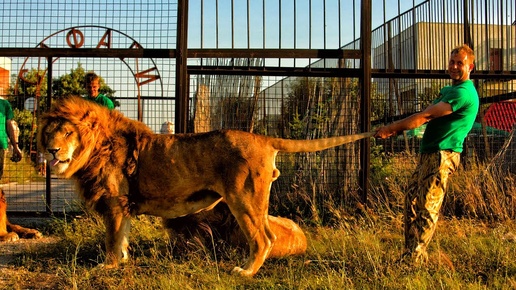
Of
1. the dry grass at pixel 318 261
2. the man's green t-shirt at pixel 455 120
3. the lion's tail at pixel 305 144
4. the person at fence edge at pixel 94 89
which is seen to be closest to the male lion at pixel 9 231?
the dry grass at pixel 318 261

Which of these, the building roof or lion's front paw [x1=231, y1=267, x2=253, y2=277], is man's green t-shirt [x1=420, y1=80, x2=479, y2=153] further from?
the building roof

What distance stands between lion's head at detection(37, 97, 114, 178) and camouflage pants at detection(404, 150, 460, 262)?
3.41 meters

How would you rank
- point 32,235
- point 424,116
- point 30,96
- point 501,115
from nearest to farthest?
1. point 424,116
2. point 32,235
3. point 30,96
4. point 501,115

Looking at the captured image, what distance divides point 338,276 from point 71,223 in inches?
166

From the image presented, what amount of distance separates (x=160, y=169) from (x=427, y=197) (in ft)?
9.10

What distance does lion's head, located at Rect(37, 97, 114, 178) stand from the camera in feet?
16.9

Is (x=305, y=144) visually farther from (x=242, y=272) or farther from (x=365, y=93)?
(x=365, y=93)

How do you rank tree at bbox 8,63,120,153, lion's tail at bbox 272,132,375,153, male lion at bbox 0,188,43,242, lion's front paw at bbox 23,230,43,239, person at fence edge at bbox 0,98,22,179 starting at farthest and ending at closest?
tree at bbox 8,63,120,153
person at fence edge at bbox 0,98,22,179
lion's front paw at bbox 23,230,43,239
male lion at bbox 0,188,43,242
lion's tail at bbox 272,132,375,153

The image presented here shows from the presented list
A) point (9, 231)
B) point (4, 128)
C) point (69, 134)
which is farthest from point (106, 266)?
point (4, 128)

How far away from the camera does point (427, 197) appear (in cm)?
504

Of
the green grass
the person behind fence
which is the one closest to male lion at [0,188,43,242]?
the green grass

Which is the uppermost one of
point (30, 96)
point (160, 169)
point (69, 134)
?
point (30, 96)

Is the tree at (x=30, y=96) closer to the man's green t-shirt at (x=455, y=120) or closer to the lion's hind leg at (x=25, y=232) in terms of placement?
the lion's hind leg at (x=25, y=232)

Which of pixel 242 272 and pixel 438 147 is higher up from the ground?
pixel 438 147
